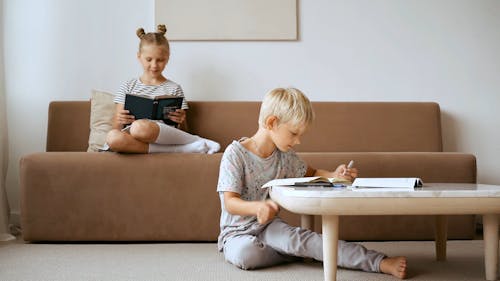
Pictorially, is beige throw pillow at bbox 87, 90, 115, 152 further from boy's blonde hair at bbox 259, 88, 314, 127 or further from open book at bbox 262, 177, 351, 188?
open book at bbox 262, 177, 351, 188

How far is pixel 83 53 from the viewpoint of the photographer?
3.52m

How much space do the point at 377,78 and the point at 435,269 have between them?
5.41 feet

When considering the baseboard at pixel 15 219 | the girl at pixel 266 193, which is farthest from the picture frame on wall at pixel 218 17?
the girl at pixel 266 193

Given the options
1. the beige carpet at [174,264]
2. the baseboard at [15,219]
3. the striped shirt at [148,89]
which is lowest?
the baseboard at [15,219]

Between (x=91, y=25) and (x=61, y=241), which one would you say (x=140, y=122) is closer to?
(x=61, y=241)

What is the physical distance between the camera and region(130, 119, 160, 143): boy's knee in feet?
9.10

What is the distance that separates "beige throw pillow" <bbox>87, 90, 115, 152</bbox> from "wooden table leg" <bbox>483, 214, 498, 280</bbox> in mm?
1978

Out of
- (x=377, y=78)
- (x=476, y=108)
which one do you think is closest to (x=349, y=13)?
(x=377, y=78)

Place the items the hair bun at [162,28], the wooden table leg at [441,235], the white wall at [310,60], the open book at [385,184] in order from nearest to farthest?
1. the open book at [385,184]
2. the wooden table leg at [441,235]
3. the hair bun at [162,28]
4. the white wall at [310,60]

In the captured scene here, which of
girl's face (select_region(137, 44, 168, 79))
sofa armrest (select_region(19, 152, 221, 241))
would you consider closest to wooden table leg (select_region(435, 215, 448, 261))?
sofa armrest (select_region(19, 152, 221, 241))

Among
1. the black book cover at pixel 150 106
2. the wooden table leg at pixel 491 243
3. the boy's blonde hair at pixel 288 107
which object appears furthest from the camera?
the black book cover at pixel 150 106

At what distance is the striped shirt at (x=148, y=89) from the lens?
10.6 feet

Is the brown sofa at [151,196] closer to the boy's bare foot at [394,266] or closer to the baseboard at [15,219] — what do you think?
the baseboard at [15,219]

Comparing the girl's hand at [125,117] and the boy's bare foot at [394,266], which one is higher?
the girl's hand at [125,117]
